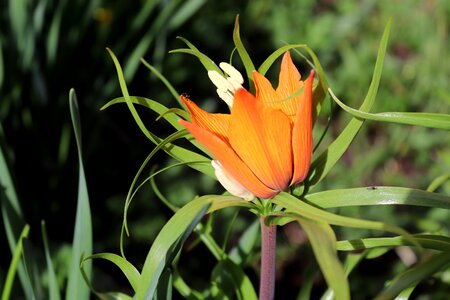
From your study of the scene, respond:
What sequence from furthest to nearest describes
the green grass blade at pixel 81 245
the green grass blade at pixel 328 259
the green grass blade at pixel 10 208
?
the green grass blade at pixel 10 208 < the green grass blade at pixel 81 245 < the green grass blade at pixel 328 259

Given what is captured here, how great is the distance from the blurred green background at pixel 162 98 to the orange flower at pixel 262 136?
659 mm

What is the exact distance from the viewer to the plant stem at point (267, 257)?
28.6 inches

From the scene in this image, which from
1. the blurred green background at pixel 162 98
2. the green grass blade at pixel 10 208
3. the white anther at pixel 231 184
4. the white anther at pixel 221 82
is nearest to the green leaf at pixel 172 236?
the white anther at pixel 231 184

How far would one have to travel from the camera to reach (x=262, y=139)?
655 mm

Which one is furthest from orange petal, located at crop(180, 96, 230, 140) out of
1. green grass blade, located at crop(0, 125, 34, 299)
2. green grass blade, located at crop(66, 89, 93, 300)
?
green grass blade, located at crop(0, 125, 34, 299)

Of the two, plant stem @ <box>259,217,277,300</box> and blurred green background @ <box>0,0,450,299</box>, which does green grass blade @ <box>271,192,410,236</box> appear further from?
blurred green background @ <box>0,0,450,299</box>

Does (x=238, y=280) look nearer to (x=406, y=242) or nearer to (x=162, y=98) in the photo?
(x=406, y=242)

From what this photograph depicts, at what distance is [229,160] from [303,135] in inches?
2.8

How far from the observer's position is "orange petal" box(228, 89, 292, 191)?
0.64 meters

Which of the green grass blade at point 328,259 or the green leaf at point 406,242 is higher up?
the green grass blade at point 328,259

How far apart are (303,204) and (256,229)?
375 mm

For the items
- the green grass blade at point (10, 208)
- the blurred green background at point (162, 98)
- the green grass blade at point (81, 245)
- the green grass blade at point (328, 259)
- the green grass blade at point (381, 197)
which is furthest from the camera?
the blurred green background at point (162, 98)

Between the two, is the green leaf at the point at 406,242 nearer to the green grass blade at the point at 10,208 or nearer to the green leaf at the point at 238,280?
the green leaf at the point at 238,280

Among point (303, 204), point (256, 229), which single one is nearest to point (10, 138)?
point (256, 229)
